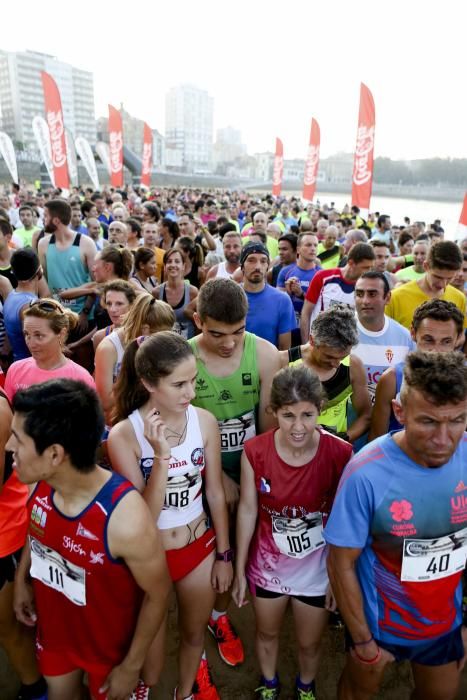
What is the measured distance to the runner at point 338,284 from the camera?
4301 mm

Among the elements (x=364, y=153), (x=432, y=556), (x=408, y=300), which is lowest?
(x=432, y=556)

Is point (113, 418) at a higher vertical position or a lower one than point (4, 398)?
lower

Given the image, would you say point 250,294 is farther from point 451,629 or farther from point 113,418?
point 451,629

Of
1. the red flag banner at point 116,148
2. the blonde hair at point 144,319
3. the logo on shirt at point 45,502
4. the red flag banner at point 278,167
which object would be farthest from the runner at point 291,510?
the red flag banner at point 278,167

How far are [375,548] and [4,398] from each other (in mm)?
1731

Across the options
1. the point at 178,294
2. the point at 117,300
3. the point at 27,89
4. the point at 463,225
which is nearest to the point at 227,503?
the point at 117,300

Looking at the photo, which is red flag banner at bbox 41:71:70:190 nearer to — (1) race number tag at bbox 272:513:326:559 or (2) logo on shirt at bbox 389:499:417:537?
(1) race number tag at bbox 272:513:326:559

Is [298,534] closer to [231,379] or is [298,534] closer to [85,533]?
[231,379]

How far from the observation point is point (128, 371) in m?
2.23

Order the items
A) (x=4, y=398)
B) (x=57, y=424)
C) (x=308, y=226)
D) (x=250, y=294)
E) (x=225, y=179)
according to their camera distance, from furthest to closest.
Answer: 1. (x=225, y=179)
2. (x=308, y=226)
3. (x=250, y=294)
4. (x=4, y=398)
5. (x=57, y=424)

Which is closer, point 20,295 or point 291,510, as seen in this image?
point 291,510

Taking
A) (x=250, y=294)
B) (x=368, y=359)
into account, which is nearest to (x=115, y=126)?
(x=250, y=294)

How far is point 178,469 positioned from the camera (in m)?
2.04

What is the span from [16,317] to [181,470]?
227cm
